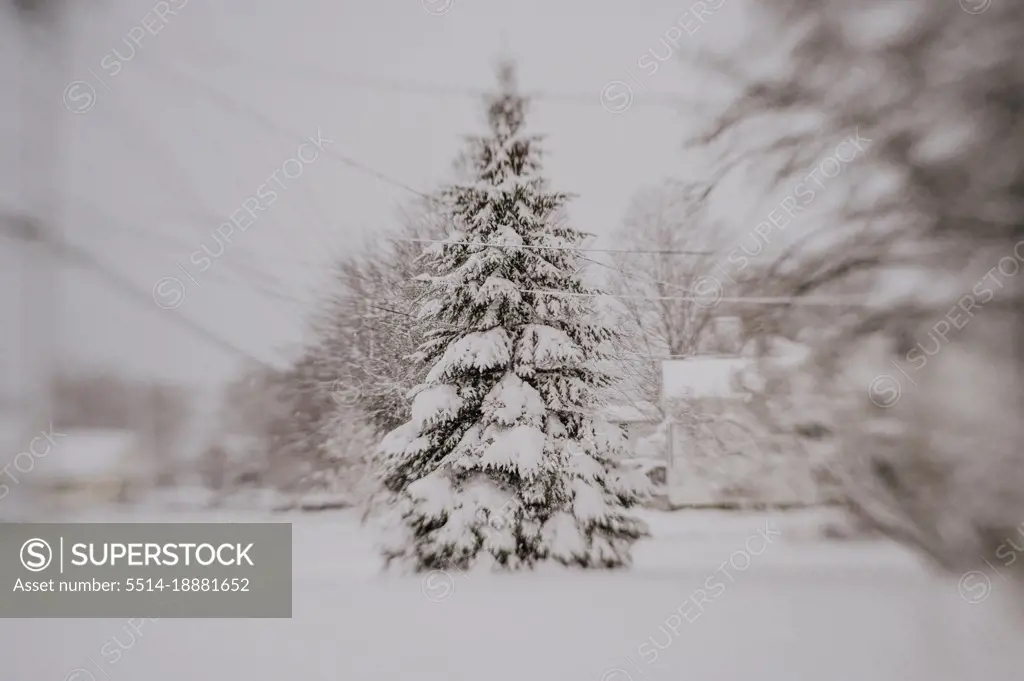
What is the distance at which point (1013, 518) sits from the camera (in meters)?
2.47

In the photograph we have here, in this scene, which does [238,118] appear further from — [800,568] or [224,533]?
[800,568]

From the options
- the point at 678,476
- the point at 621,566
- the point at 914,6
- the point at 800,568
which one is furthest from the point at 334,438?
the point at 914,6

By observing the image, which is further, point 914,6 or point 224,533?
point 224,533

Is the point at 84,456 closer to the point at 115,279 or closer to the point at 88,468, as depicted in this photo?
the point at 88,468

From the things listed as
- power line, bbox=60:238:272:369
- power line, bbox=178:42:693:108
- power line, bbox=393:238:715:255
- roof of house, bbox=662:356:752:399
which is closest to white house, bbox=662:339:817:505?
roof of house, bbox=662:356:752:399

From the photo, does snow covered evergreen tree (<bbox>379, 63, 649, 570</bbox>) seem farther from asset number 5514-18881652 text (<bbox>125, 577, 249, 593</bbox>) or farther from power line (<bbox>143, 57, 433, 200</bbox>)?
asset number 5514-18881652 text (<bbox>125, 577, 249, 593</bbox>)

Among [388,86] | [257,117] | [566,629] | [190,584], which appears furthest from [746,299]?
[190,584]

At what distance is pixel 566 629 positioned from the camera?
2.57 metres

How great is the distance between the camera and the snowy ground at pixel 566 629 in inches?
96.0

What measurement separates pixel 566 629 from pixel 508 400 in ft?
3.27

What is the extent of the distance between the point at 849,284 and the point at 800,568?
1278mm

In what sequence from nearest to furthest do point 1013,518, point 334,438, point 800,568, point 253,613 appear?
point 1013,518
point 253,613
point 800,568
point 334,438

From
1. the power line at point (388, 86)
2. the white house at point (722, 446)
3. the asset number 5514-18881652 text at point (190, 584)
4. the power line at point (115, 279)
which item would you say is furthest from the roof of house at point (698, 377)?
the power line at point (115, 279)

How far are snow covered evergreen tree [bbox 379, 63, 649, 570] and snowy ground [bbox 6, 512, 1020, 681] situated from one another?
7.0 inches
